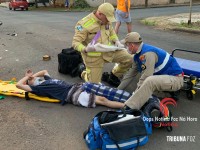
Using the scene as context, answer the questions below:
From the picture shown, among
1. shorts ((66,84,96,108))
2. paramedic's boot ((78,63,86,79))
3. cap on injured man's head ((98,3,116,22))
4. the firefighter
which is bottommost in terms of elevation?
shorts ((66,84,96,108))

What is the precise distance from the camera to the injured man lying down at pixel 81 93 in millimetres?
4758

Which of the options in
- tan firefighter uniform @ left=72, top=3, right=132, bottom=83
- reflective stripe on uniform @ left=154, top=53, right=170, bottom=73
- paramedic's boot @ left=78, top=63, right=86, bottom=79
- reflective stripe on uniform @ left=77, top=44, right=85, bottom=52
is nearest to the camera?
reflective stripe on uniform @ left=154, top=53, right=170, bottom=73

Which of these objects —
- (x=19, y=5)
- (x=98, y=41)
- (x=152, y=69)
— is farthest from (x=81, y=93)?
(x=19, y=5)

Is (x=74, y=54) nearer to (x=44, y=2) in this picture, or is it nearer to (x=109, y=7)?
(x=109, y=7)

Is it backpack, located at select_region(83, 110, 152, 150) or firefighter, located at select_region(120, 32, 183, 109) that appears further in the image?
firefighter, located at select_region(120, 32, 183, 109)

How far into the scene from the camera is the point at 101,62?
215 inches

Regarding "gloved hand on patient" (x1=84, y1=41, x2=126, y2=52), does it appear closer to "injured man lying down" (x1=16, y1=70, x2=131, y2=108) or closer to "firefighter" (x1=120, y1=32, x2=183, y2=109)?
"injured man lying down" (x1=16, y1=70, x2=131, y2=108)

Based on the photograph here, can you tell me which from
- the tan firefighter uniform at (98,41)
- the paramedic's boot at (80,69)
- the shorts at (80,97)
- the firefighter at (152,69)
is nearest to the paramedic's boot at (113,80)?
the tan firefighter uniform at (98,41)

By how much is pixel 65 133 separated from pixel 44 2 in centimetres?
3205

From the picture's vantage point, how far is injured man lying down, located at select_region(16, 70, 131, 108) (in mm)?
4758

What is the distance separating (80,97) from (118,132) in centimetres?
150

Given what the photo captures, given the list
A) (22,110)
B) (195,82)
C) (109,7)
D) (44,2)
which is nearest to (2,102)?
(22,110)

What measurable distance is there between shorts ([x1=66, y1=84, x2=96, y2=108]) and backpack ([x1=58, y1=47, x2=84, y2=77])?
4.64 feet

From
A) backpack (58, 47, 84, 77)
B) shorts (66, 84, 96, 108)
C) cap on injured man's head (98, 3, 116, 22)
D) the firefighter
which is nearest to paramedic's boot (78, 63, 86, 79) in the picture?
backpack (58, 47, 84, 77)
